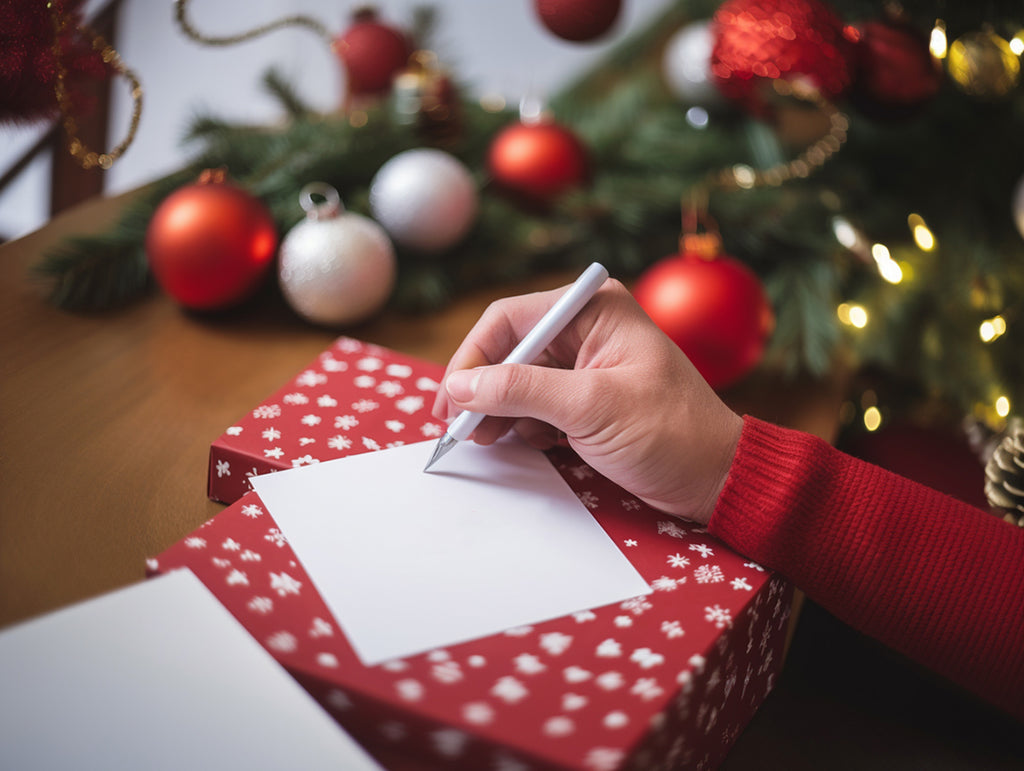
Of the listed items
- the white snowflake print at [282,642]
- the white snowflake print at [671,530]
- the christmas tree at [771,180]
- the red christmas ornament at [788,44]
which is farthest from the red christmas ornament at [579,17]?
the white snowflake print at [282,642]

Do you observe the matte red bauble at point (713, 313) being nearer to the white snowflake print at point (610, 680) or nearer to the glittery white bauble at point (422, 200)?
the glittery white bauble at point (422, 200)

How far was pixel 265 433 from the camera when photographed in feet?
1.79

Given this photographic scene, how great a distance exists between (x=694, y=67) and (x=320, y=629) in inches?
32.8

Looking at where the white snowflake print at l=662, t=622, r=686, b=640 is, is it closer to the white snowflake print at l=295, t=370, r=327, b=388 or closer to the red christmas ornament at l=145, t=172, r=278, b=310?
the white snowflake print at l=295, t=370, r=327, b=388

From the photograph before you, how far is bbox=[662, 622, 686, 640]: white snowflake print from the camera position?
42 cm

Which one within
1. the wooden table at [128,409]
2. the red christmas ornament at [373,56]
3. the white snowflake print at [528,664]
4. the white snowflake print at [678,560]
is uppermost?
the red christmas ornament at [373,56]

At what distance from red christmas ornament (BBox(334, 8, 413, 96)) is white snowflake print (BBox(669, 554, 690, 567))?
0.74 meters

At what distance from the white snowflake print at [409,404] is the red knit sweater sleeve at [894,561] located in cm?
22

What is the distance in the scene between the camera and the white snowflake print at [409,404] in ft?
1.93

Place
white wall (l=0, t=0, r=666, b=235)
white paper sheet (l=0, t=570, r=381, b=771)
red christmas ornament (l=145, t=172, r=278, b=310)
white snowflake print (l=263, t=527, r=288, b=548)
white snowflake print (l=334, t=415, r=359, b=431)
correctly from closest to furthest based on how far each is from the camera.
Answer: white paper sheet (l=0, t=570, r=381, b=771)
white snowflake print (l=263, t=527, r=288, b=548)
white snowflake print (l=334, t=415, r=359, b=431)
red christmas ornament (l=145, t=172, r=278, b=310)
white wall (l=0, t=0, r=666, b=235)

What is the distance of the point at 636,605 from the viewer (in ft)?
1.46

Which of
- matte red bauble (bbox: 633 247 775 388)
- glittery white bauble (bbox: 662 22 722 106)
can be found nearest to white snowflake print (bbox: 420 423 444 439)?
matte red bauble (bbox: 633 247 775 388)

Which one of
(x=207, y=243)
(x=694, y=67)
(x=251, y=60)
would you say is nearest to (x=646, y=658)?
(x=207, y=243)

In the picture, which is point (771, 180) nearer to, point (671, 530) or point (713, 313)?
point (713, 313)
